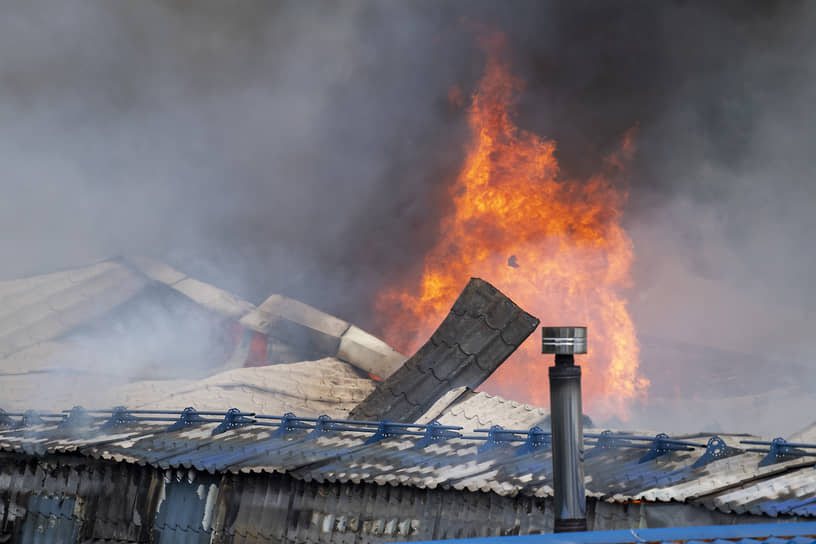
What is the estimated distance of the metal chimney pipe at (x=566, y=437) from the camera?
746 centimetres

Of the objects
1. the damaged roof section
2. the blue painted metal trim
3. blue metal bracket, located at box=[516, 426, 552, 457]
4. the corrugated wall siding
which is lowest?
the blue painted metal trim

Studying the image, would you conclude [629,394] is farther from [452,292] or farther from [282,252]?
[282,252]

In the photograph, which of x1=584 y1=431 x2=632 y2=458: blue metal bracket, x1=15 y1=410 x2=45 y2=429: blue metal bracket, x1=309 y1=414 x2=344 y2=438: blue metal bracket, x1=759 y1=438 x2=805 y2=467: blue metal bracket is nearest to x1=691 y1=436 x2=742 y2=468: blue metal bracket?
x1=759 y1=438 x2=805 y2=467: blue metal bracket

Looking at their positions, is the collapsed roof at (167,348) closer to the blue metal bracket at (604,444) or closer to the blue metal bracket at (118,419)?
the blue metal bracket at (118,419)

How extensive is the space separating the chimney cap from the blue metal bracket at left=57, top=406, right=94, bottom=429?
569 inches

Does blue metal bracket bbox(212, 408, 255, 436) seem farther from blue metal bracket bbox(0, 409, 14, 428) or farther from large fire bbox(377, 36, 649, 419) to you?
large fire bbox(377, 36, 649, 419)

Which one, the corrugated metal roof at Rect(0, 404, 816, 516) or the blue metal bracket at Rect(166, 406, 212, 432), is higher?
the blue metal bracket at Rect(166, 406, 212, 432)

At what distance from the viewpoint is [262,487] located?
46.4ft

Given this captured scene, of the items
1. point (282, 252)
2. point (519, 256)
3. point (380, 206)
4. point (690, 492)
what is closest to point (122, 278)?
point (282, 252)

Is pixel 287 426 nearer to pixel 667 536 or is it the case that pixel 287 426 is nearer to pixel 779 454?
pixel 779 454

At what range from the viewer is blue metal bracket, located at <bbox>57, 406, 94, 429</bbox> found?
18.8 meters

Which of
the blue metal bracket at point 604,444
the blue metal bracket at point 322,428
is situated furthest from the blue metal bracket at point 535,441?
the blue metal bracket at point 322,428

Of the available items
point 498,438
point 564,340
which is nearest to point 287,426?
point 498,438

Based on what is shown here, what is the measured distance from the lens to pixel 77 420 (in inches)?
745
